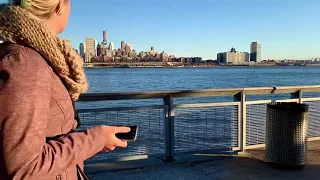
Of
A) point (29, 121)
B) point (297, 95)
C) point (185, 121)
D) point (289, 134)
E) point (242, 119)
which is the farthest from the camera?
point (297, 95)

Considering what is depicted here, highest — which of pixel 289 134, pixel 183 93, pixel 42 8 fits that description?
pixel 42 8

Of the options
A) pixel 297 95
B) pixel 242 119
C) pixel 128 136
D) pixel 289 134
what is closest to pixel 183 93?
pixel 242 119

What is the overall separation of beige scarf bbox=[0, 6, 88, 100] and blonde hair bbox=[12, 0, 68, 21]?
0.04 metres

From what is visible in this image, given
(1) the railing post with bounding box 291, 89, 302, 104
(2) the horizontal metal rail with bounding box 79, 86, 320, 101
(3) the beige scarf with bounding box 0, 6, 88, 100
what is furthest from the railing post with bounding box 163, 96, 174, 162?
(3) the beige scarf with bounding box 0, 6, 88, 100

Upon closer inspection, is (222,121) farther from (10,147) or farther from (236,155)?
(10,147)

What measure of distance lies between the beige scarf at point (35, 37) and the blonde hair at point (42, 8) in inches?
1.6

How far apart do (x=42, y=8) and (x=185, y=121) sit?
4.58 m

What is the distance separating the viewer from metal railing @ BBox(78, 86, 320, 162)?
5.37m

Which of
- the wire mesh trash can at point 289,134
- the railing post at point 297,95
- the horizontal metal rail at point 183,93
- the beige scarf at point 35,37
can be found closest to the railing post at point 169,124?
the horizontal metal rail at point 183,93

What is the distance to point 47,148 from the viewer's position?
3.99 ft

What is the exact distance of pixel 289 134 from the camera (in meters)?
5.31

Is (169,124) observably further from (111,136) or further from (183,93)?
(111,136)

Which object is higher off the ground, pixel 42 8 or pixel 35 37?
pixel 42 8

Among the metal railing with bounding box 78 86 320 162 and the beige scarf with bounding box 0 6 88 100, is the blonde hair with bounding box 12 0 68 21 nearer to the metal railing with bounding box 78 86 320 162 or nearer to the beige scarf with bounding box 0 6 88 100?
the beige scarf with bounding box 0 6 88 100
